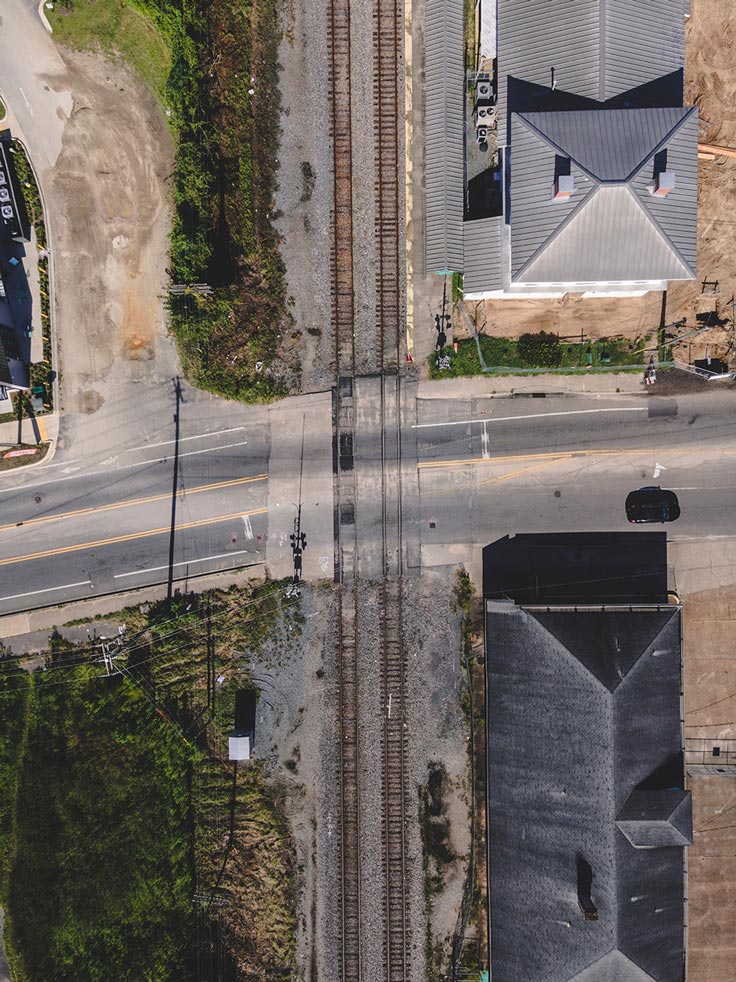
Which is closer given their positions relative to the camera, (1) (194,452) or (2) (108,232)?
(2) (108,232)

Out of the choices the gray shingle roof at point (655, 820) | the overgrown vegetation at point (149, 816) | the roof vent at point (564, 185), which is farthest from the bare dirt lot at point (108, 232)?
the gray shingle roof at point (655, 820)

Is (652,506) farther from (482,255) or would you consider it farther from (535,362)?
(482,255)

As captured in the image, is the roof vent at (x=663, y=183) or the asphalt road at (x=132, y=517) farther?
the asphalt road at (x=132, y=517)

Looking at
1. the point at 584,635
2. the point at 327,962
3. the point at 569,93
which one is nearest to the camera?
the point at 569,93

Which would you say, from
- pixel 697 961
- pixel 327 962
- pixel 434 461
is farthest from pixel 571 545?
pixel 327 962

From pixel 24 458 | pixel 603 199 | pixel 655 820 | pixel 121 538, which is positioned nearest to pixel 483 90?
pixel 603 199

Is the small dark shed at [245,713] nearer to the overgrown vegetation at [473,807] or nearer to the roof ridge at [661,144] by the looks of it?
the overgrown vegetation at [473,807]

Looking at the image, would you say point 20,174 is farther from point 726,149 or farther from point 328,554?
point 726,149
